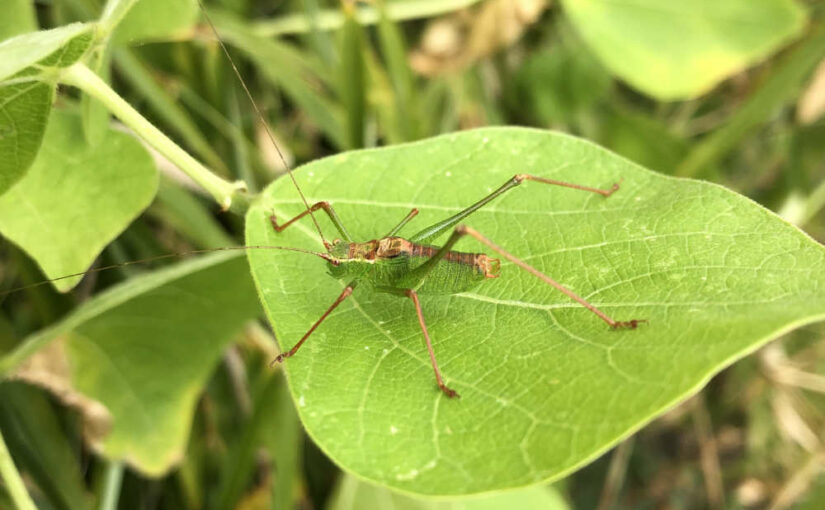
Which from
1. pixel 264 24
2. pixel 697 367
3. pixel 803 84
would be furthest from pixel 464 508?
pixel 803 84

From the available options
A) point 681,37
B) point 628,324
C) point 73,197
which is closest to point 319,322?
point 628,324

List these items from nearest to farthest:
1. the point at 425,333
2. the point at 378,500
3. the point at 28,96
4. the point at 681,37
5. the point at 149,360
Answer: the point at 28,96 < the point at 425,333 < the point at 149,360 < the point at 378,500 < the point at 681,37

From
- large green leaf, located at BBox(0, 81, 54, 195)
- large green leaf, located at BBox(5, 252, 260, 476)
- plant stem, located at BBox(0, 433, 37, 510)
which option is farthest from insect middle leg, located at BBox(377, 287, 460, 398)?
plant stem, located at BBox(0, 433, 37, 510)

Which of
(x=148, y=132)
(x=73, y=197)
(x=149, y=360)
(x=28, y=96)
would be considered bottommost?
(x=149, y=360)

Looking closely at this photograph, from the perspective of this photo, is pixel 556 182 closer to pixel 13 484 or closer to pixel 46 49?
pixel 46 49

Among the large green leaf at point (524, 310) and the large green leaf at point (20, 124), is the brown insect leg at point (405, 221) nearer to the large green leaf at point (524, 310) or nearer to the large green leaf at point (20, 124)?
the large green leaf at point (524, 310)

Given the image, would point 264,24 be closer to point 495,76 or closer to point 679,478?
point 495,76
